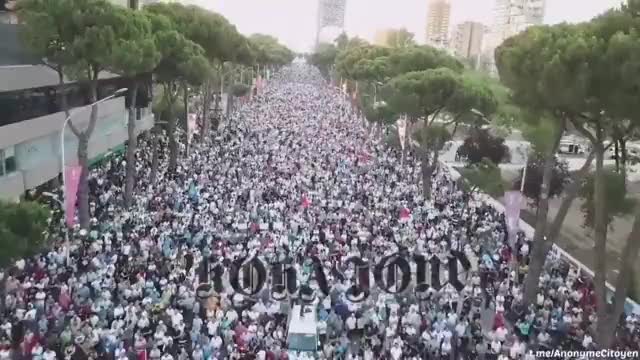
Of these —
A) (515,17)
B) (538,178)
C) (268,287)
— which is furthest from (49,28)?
(515,17)

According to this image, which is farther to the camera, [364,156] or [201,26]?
[364,156]

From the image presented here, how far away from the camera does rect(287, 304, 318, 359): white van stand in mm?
13768

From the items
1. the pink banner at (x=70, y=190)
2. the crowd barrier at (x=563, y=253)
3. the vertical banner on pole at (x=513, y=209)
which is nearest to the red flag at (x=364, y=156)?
the crowd barrier at (x=563, y=253)

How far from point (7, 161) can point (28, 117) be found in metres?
2.21

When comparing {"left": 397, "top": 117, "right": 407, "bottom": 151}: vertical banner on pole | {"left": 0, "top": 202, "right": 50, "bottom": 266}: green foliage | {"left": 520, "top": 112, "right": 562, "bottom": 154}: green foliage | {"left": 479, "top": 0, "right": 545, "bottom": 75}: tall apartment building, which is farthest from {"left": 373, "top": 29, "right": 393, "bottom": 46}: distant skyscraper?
{"left": 0, "top": 202, "right": 50, "bottom": 266}: green foliage

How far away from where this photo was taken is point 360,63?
176 feet

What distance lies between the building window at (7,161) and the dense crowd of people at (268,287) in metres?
2.78

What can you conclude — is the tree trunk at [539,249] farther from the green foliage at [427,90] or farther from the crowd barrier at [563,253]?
the green foliage at [427,90]

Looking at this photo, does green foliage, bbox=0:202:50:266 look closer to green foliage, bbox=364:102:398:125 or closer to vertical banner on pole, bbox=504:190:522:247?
vertical banner on pole, bbox=504:190:522:247

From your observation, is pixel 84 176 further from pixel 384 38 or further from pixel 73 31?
pixel 384 38

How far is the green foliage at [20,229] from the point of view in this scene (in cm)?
1259

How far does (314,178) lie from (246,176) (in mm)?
2764

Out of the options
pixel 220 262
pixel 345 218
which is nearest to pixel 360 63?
pixel 345 218

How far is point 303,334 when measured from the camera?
47.1 ft
